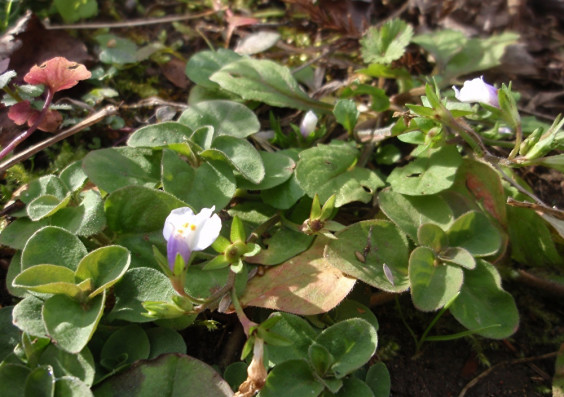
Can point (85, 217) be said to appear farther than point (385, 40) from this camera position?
No

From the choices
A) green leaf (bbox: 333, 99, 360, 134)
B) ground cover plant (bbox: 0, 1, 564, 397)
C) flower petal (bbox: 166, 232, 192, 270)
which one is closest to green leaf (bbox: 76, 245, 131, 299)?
ground cover plant (bbox: 0, 1, 564, 397)

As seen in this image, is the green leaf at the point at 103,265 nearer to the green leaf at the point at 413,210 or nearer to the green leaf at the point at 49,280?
the green leaf at the point at 49,280

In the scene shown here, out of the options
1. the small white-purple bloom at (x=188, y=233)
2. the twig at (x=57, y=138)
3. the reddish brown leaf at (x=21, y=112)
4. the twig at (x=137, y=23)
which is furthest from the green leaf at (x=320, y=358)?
the twig at (x=137, y=23)

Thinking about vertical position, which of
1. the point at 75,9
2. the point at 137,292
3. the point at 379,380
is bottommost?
the point at 379,380

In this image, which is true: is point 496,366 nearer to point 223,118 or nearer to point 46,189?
point 223,118

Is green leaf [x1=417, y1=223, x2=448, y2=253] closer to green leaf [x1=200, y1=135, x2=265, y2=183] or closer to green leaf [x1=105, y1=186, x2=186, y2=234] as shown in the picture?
green leaf [x1=200, y1=135, x2=265, y2=183]

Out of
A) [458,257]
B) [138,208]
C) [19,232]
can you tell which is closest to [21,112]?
[19,232]

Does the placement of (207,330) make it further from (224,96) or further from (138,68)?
(138,68)
